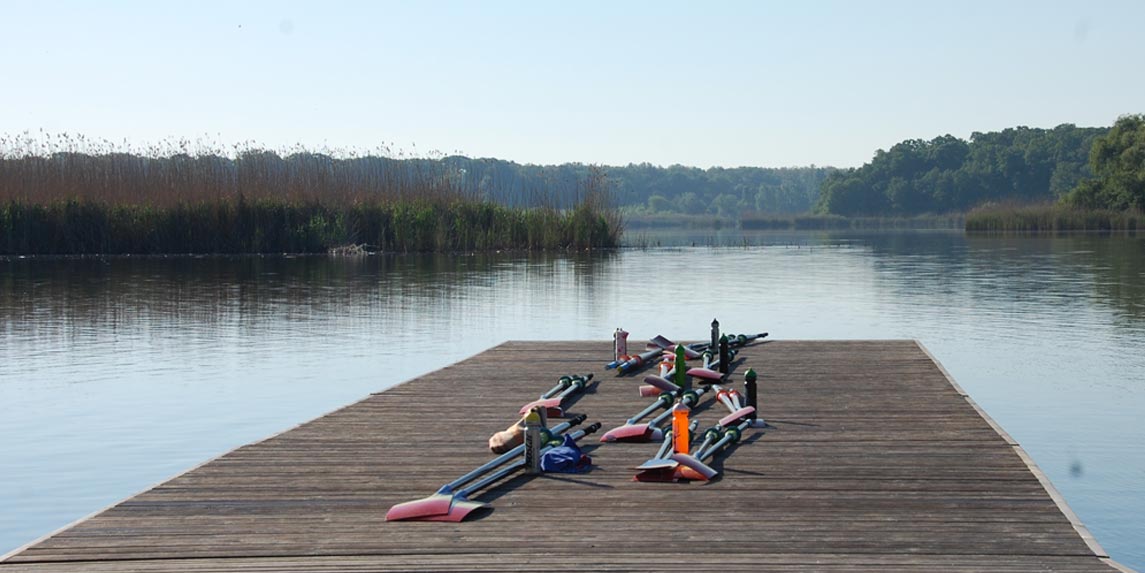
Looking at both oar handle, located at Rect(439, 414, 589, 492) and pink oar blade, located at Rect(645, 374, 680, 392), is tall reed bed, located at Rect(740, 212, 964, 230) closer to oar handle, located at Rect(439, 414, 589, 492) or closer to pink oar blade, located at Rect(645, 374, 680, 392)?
pink oar blade, located at Rect(645, 374, 680, 392)

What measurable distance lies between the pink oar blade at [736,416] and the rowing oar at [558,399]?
1310 mm

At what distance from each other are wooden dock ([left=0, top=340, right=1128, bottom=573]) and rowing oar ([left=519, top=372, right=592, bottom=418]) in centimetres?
26

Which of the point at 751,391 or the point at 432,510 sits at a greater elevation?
the point at 751,391

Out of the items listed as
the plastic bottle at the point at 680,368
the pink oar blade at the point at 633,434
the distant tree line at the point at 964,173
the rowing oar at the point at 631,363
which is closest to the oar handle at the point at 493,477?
the pink oar blade at the point at 633,434

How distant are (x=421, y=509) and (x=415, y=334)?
38.8 feet

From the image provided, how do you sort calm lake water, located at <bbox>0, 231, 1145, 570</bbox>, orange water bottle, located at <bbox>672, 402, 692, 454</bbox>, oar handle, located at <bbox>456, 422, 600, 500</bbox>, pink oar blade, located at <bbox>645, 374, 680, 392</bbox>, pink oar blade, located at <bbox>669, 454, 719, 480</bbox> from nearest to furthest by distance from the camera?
1. oar handle, located at <bbox>456, 422, 600, 500</bbox>
2. pink oar blade, located at <bbox>669, 454, 719, 480</bbox>
3. orange water bottle, located at <bbox>672, 402, 692, 454</bbox>
4. calm lake water, located at <bbox>0, 231, 1145, 570</bbox>
5. pink oar blade, located at <bbox>645, 374, 680, 392</bbox>

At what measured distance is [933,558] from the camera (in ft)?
18.8

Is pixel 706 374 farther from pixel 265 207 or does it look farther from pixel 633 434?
pixel 265 207

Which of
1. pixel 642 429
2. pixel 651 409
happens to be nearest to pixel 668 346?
pixel 651 409

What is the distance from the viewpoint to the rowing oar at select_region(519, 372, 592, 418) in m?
9.91

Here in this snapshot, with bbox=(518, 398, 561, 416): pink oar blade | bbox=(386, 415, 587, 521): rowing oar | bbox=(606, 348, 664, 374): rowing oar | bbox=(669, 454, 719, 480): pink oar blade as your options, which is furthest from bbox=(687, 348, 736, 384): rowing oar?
bbox=(386, 415, 587, 521): rowing oar

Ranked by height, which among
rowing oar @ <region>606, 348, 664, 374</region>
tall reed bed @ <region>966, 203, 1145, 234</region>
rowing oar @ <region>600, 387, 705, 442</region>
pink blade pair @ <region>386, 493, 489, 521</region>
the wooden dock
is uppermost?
tall reed bed @ <region>966, 203, 1145, 234</region>

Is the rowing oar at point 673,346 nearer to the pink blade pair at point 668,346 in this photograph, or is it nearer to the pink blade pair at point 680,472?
the pink blade pair at point 668,346

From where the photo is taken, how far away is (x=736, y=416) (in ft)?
29.9
